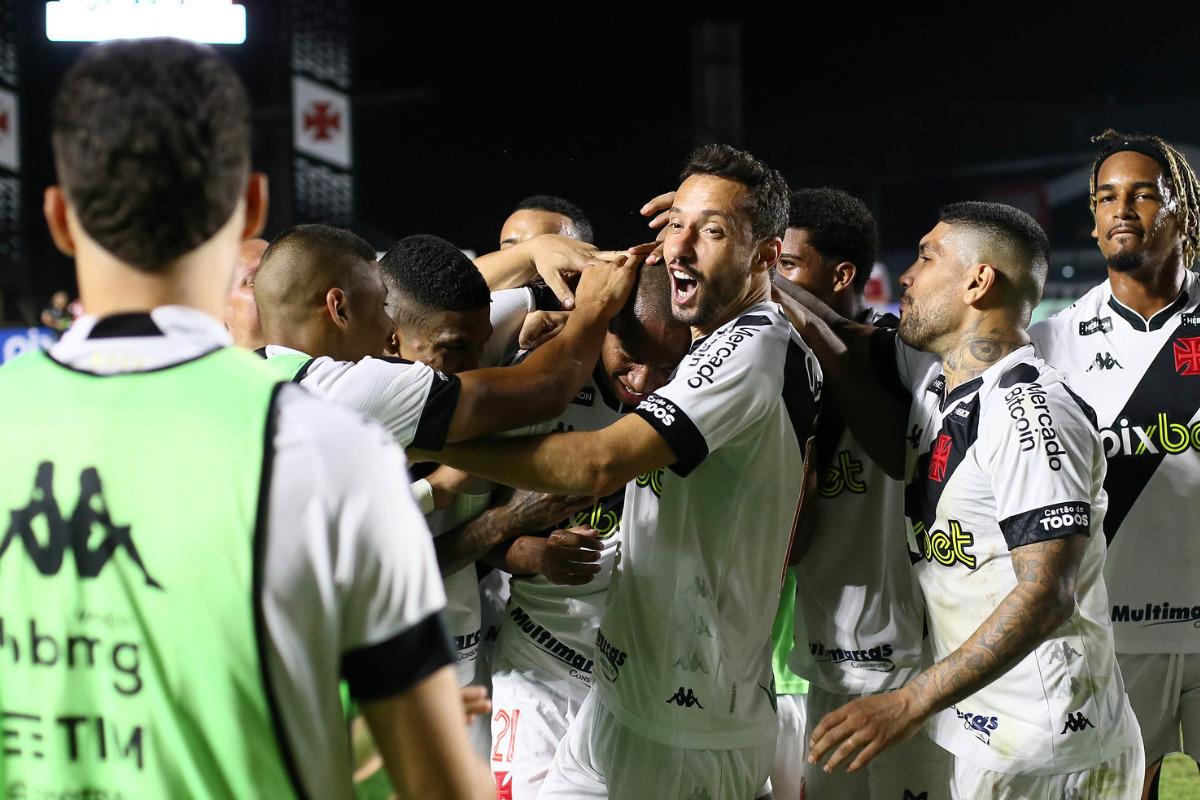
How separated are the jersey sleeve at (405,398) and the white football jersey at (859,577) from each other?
4.42 feet

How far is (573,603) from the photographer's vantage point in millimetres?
3529

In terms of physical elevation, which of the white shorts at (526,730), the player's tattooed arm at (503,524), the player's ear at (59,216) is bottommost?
the white shorts at (526,730)

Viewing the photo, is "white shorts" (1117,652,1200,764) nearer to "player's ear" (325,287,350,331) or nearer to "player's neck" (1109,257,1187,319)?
"player's neck" (1109,257,1187,319)

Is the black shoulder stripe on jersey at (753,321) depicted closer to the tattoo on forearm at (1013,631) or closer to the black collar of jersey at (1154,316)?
the tattoo on forearm at (1013,631)

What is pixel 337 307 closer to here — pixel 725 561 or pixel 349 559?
pixel 725 561

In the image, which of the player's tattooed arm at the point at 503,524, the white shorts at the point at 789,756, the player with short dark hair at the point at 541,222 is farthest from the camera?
the player with short dark hair at the point at 541,222

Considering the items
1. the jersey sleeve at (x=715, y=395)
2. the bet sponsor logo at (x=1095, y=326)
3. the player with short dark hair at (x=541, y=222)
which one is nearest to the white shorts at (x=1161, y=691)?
the bet sponsor logo at (x=1095, y=326)

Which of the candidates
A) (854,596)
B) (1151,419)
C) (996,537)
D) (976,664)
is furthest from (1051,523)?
(1151,419)

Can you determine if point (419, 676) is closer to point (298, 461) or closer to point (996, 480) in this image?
point (298, 461)

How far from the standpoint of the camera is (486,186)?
679 inches

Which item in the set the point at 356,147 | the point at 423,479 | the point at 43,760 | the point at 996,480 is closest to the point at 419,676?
the point at 43,760

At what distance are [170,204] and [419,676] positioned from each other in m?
0.59

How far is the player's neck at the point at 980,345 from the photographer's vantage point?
2.78m

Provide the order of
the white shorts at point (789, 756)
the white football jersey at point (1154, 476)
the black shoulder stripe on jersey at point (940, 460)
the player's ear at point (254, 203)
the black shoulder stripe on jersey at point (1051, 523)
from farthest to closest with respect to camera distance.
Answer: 1. the white shorts at point (789, 756)
2. the white football jersey at point (1154, 476)
3. the black shoulder stripe on jersey at point (940, 460)
4. the black shoulder stripe on jersey at point (1051, 523)
5. the player's ear at point (254, 203)
